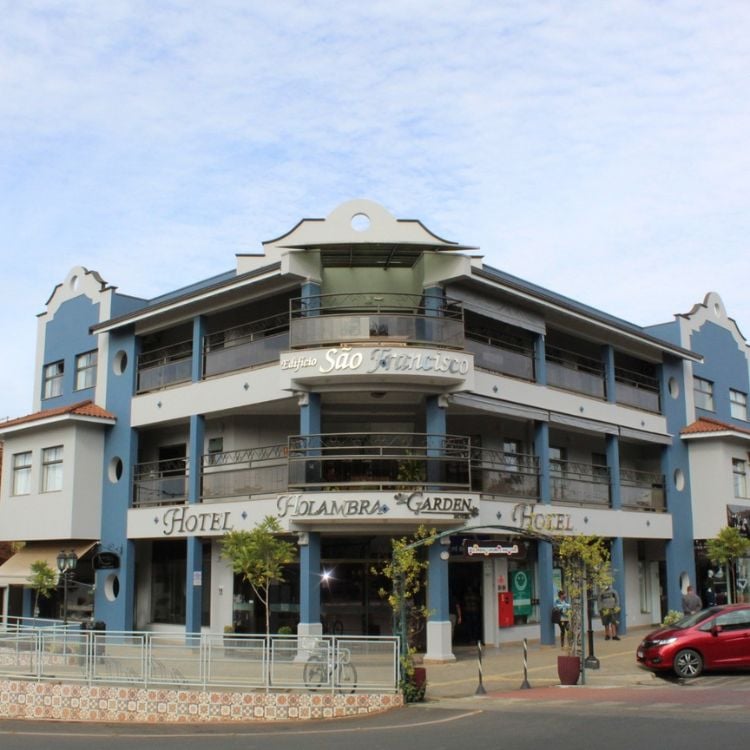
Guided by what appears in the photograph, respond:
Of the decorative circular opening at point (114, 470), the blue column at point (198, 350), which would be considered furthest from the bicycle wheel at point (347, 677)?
the decorative circular opening at point (114, 470)

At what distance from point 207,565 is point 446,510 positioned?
9.36 meters

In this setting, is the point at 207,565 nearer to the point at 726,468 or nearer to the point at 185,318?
the point at 185,318

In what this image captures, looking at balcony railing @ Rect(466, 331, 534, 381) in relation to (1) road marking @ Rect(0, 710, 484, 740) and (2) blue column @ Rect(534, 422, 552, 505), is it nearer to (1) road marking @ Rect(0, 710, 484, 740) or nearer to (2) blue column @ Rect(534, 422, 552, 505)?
(2) blue column @ Rect(534, 422, 552, 505)

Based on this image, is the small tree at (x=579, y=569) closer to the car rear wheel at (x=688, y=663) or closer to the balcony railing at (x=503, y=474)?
the car rear wheel at (x=688, y=663)

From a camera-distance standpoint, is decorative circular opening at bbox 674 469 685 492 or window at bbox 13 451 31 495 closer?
window at bbox 13 451 31 495

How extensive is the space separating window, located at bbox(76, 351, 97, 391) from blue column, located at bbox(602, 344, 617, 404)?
17.4 m

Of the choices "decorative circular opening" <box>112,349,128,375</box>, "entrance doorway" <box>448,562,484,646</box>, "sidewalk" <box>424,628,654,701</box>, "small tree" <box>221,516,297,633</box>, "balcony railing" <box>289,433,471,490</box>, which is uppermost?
"decorative circular opening" <box>112,349,128,375</box>

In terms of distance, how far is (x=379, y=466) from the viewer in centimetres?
2558

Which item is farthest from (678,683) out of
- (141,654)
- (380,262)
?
(380,262)

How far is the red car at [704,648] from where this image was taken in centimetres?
2178

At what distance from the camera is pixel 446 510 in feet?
81.7

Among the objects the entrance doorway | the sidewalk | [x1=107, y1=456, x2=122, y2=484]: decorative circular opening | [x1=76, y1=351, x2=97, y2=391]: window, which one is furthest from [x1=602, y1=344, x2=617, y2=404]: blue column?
[x1=76, y1=351, x2=97, y2=391]: window

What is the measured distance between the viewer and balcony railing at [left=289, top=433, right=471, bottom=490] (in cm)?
2494

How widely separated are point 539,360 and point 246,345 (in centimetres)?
888
